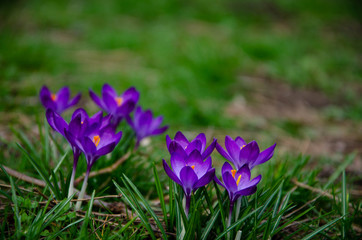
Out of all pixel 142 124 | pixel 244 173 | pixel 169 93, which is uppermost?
pixel 244 173

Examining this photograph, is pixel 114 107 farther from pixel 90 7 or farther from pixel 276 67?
pixel 90 7

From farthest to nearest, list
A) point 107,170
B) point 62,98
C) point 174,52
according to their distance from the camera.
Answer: point 174,52, point 62,98, point 107,170

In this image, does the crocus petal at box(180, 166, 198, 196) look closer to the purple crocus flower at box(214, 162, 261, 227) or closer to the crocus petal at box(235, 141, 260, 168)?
the purple crocus flower at box(214, 162, 261, 227)

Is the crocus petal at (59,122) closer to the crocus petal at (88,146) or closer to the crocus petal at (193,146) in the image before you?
the crocus petal at (88,146)

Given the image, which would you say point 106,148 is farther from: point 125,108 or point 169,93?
point 169,93

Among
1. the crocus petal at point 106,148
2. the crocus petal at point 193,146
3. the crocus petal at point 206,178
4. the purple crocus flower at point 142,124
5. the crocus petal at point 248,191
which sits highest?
the crocus petal at point 193,146

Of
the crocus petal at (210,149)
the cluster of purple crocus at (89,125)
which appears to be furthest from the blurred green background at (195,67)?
the crocus petal at (210,149)

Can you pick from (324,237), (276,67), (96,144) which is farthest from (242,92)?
(96,144)

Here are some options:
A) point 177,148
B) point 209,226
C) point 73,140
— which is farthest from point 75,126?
point 209,226
